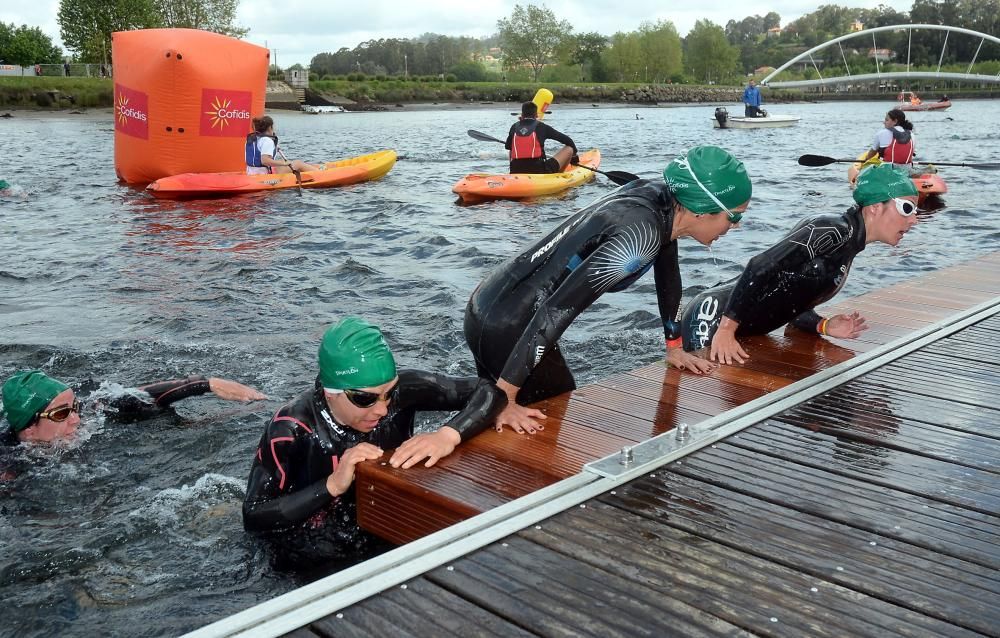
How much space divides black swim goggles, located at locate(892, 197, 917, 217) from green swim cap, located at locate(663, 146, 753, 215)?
1.38m

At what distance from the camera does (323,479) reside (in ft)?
12.0

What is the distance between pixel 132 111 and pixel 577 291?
15949mm

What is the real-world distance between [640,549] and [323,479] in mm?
1418

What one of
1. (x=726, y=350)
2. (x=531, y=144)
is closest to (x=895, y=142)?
(x=531, y=144)

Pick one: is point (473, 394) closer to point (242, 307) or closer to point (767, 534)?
point (767, 534)

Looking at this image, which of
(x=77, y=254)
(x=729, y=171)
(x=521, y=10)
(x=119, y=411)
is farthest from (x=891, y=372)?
(x=521, y=10)

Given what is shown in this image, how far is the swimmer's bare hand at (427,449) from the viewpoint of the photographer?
3496 mm

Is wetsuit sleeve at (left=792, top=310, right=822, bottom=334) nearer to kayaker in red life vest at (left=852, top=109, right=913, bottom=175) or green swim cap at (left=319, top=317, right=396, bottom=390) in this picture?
green swim cap at (left=319, top=317, right=396, bottom=390)

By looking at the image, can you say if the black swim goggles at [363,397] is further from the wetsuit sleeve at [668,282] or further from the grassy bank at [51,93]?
the grassy bank at [51,93]

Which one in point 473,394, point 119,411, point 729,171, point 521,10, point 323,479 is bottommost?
point 119,411

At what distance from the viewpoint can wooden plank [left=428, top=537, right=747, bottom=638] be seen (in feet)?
7.75

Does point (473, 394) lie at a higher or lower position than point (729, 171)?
lower

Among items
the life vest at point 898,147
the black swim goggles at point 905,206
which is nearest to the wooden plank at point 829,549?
the black swim goggles at point 905,206

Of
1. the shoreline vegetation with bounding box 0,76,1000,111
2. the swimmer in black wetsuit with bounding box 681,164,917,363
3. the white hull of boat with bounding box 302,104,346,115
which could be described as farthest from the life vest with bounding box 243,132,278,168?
the white hull of boat with bounding box 302,104,346,115
